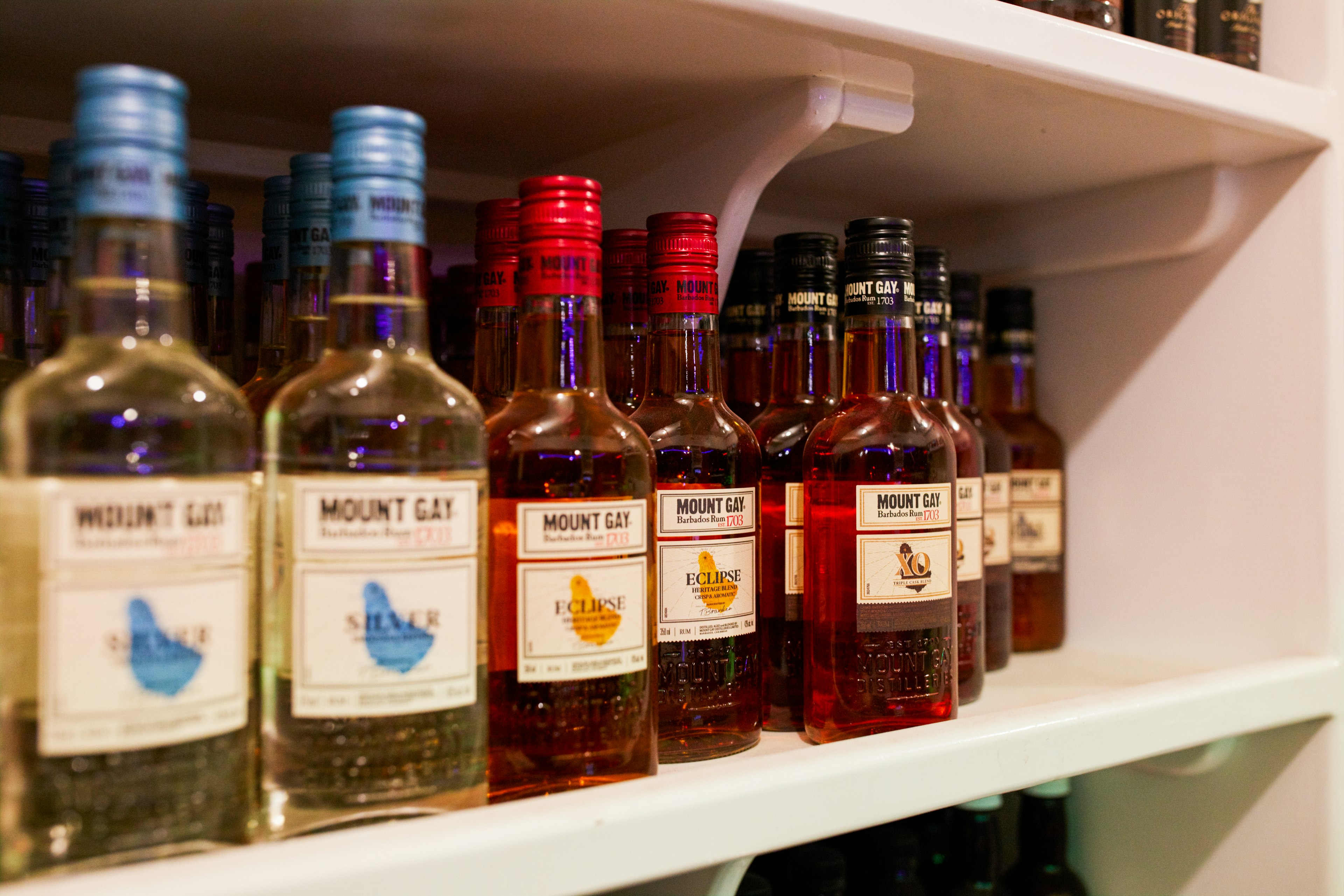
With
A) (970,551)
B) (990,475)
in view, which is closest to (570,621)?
(970,551)

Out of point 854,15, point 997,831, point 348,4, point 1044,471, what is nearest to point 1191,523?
point 1044,471

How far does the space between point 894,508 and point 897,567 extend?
4 cm

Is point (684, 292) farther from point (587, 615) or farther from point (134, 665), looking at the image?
point (134, 665)

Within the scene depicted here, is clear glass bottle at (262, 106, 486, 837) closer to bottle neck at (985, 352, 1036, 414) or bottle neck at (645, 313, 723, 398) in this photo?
bottle neck at (645, 313, 723, 398)

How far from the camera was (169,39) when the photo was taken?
0.65 meters

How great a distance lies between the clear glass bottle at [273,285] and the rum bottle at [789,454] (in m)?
0.37

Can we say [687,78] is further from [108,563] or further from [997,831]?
[997,831]

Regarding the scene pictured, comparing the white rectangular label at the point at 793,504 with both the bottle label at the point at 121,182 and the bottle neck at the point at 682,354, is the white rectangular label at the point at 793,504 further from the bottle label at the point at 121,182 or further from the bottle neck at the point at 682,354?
the bottle label at the point at 121,182

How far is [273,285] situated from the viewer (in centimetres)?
73

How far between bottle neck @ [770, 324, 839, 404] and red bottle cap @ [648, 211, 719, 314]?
17 cm

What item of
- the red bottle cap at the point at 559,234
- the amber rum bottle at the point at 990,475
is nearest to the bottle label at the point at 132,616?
the red bottle cap at the point at 559,234

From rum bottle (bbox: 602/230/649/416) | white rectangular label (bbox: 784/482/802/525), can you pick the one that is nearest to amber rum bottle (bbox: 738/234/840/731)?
white rectangular label (bbox: 784/482/802/525)

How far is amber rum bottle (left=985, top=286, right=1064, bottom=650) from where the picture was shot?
3.88ft

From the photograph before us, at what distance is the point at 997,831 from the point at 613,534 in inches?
28.7
